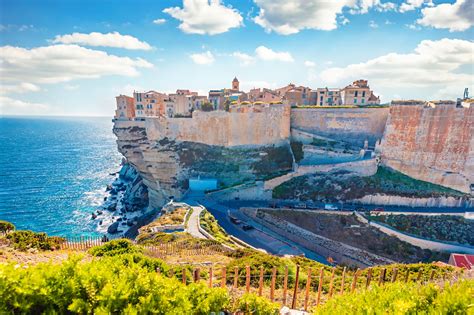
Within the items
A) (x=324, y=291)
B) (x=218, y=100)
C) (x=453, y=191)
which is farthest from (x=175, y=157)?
(x=453, y=191)

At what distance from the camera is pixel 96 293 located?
5.42 metres

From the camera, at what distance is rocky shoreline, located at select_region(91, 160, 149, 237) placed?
1288 inches

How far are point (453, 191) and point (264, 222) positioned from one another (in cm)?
2238

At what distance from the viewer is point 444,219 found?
26.1 metres

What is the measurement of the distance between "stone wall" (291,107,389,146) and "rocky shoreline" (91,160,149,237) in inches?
1018

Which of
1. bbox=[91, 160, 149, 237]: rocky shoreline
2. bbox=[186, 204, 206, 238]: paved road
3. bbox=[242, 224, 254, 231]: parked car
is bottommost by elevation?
bbox=[91, 160, 149, 237]: rocky shoreline

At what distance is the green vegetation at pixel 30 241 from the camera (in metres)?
11.9

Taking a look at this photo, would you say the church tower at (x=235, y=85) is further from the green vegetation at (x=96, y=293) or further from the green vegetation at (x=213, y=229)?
the green vegetation at (x=96, y=293)

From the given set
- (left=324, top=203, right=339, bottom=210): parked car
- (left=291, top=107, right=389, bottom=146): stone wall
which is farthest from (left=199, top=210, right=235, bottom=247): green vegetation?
(left=291, top=107, right=389, bottom=146): stone wall

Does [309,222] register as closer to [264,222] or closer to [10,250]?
[264,222]

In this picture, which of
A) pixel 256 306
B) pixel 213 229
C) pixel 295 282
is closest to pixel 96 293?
pixel 256 306

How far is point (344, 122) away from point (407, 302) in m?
34.5

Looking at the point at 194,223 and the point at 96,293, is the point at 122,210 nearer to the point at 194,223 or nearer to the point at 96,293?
the point at 194,223

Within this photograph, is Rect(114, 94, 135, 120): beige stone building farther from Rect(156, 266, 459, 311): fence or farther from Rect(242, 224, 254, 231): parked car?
Rect(156, 266, 459, 311): fence
